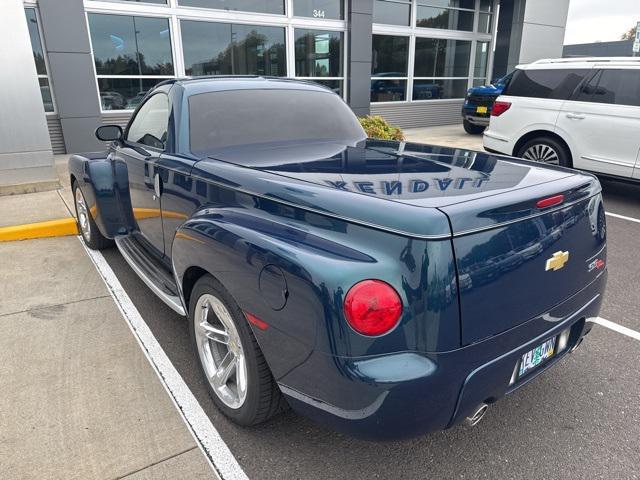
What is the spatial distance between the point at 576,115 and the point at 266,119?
5.54 meters

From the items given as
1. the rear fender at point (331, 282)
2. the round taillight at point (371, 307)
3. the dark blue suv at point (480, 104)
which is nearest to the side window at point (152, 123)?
the rear fender at point (331, 282)

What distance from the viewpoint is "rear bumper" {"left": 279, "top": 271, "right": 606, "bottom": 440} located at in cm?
177

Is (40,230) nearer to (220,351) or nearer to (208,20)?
(220,351)

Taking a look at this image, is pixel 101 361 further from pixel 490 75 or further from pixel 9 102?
pixel 490 75

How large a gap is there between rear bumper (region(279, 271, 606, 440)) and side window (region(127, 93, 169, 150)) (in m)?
2.16

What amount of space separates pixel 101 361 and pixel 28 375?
42 cm

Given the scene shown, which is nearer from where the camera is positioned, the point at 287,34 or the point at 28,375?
the point at 28,375

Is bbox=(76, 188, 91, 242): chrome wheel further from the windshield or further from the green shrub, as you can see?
the green shrub

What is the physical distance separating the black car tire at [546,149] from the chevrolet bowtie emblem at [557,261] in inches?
221

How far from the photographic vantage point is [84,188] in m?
4.64

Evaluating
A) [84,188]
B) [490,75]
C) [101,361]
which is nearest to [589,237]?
[101,361]

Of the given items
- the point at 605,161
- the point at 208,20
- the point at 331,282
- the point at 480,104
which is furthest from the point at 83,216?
the point at 480,104

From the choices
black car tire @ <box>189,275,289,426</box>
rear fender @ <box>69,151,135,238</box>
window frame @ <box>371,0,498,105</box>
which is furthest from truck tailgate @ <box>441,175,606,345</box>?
window frame @ <box>371,0,498,105</box>

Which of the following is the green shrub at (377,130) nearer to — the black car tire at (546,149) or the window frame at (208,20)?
the black car tire at (546,149)
